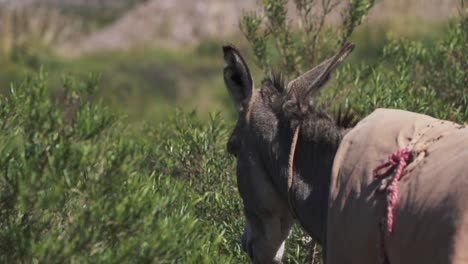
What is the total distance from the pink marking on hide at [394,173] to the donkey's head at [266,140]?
92 centimetres

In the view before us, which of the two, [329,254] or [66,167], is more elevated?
[66,167]

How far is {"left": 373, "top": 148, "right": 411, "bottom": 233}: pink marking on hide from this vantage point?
460cm

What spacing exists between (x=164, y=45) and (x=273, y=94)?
84.8ft

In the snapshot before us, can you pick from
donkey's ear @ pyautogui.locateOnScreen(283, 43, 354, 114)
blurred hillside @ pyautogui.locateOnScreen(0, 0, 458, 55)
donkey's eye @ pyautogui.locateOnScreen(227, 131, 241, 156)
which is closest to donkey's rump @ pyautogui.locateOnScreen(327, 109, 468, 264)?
donkey's ear @ pyautogui.locateOnScreen(283, 43, 354, 114)

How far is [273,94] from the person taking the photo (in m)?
5.90

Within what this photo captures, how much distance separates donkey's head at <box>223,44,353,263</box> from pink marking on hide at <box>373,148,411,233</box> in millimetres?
916

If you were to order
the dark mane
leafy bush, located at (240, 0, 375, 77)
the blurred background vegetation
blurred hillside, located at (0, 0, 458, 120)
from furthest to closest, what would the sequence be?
blurred hillside, located at (0, 0, 458, 120)
leafy bush, located at (240, 0, 375, 77)
the dark mane
the blurred background vegetation

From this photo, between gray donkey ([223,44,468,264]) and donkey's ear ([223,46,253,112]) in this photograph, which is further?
donkey's ear ([223,46,253,112])

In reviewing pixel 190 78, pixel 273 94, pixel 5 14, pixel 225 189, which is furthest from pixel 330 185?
pixel 5 14

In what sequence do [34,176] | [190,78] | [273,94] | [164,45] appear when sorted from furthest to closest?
1. [164,45]
2. [190,78]
3. [273,94]
4. [34,176]

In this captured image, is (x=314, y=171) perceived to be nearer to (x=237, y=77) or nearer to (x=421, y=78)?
(x=237, y=77)

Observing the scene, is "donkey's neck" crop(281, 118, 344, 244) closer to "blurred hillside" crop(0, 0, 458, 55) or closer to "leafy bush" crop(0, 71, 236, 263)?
"leafy bush" crop(0, 71, 236, 263)

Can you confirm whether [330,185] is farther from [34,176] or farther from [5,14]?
[5,14]

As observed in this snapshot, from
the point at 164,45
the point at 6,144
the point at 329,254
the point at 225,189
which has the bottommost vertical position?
the point at 164,45
